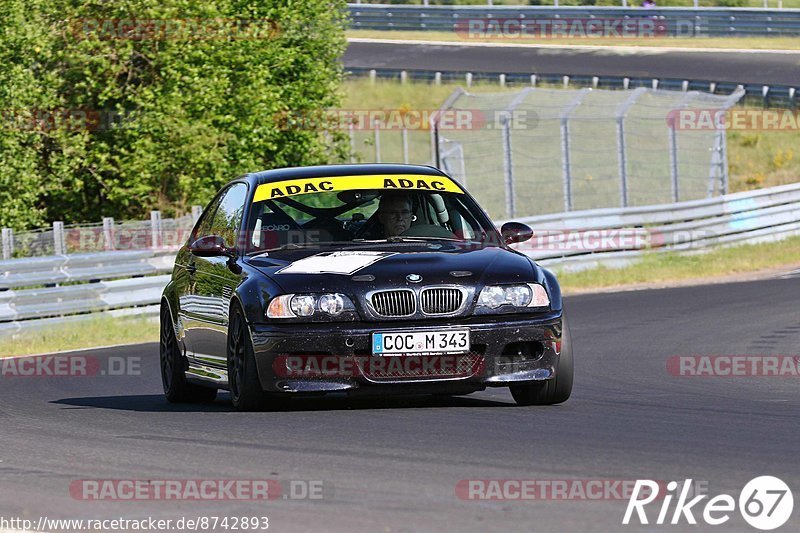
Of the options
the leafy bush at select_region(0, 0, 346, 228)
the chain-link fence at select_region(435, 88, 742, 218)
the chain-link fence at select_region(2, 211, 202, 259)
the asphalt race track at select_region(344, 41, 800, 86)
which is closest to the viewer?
the chain-link fence at select_region(2, 211, 202, 259)

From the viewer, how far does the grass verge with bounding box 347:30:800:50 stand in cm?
5044

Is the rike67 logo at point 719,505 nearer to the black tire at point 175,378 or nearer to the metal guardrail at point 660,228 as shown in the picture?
the black tire at point 175,378

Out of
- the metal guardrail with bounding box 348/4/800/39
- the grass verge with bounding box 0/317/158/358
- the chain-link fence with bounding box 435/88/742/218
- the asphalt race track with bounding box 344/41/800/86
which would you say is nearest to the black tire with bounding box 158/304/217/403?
the grass verge with bounding box 0/317/158/358

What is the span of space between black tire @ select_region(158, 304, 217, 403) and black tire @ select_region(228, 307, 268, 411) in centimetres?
143

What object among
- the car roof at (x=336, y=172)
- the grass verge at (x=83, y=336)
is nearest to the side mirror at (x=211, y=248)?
the car roof at (x=336, y=172)

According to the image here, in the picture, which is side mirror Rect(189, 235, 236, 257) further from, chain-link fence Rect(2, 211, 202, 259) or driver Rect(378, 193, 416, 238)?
chain-link fence Rect(2, 211, 202, 259)

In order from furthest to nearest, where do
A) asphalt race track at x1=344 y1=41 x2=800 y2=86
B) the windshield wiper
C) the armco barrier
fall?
asphalt race track at x1=344 y1=41 x2=800 y2=86 → the armco barrier → the windshield wiper

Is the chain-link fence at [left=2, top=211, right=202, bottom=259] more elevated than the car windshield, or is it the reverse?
the car windshield

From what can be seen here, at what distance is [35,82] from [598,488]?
851 inches

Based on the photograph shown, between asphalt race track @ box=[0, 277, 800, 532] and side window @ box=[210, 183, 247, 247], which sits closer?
asphalt race track @ box=[0, 277, 800, 532]

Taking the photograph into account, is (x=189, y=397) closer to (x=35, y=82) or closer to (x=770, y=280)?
(x=770, y=280)

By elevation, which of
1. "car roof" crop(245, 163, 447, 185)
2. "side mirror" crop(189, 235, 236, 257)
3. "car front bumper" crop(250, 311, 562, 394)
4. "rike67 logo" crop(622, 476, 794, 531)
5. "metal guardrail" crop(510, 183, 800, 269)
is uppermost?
"car roof" crop(245, 163, 447, 185)

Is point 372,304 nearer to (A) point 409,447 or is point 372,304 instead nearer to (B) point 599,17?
(A) point 409,447

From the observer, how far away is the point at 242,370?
945 centimetres
